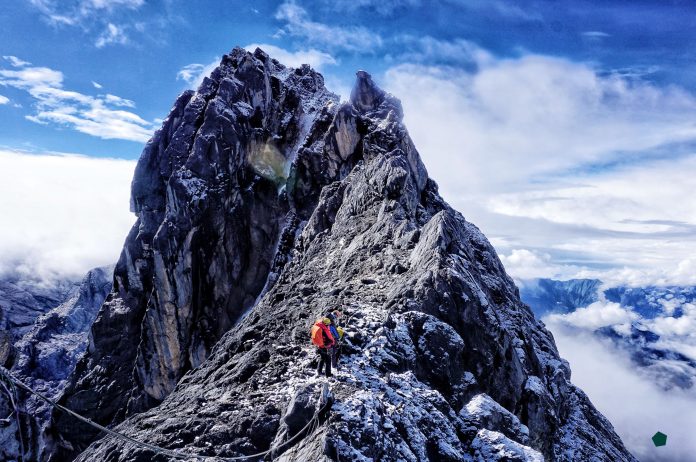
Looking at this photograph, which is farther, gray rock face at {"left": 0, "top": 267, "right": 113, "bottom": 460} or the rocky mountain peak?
gray rock face at {"left": 0, "top": 267, "right": 113, "bottom": 460}

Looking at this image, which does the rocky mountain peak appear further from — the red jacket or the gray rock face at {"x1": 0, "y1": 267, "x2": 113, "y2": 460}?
the gray rock face at {"x1": 0, "y1": 267, "x2": 113, "y2": 460}

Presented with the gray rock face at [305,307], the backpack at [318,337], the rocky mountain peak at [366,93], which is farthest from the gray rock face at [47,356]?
the backpack at [318,337]

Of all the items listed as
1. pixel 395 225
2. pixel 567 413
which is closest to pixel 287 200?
pixel 395 225

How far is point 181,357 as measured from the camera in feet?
170

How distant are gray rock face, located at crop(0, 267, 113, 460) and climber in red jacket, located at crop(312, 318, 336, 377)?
2817 inches

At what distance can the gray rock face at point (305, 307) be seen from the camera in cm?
1506

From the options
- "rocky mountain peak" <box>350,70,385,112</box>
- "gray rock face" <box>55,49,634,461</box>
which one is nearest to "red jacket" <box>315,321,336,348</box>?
"gray rock face" <box>55,49,634,461</box>

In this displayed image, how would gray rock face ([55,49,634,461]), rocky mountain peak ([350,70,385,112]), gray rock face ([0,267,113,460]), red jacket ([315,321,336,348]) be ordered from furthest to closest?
gray rock face ([0,267,113,460]) → rocky mountain peak ([350,70,385,112]) → red jacket ([315,321,336,348]) → gray rock face ([55,49,634,461])

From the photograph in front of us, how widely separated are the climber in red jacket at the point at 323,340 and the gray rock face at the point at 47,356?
2817 inches

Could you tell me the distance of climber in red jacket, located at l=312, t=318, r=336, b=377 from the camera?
1533 centimetres

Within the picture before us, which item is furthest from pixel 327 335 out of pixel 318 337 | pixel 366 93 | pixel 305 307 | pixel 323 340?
pixel 366 93

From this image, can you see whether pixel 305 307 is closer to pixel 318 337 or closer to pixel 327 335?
pixel 327 335

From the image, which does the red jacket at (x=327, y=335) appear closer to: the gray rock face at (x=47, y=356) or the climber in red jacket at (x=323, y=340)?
the climber in red jacket at (x=323, y=340)

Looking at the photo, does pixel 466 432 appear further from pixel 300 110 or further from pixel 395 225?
pixel 300 110
